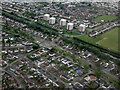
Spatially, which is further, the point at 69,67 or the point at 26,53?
the point at 26,53

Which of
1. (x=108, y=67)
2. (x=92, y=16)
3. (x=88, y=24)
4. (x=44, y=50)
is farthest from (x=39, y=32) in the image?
(x=92, y=16)

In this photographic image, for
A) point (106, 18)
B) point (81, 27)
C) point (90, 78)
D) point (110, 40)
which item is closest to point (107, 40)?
point (110, 40)

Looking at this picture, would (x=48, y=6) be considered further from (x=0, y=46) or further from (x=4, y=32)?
(x=0, y=46)

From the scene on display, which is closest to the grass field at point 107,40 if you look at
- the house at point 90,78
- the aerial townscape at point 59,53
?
the aerial townscape at point 59,53

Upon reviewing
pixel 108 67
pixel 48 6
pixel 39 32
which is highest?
pixel 48 6

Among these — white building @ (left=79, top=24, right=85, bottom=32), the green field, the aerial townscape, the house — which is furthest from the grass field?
the green field

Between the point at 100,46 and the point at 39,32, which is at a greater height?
the point at 39,32

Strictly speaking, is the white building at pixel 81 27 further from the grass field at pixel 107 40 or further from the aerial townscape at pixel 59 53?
the grass field at pixel 107 40
